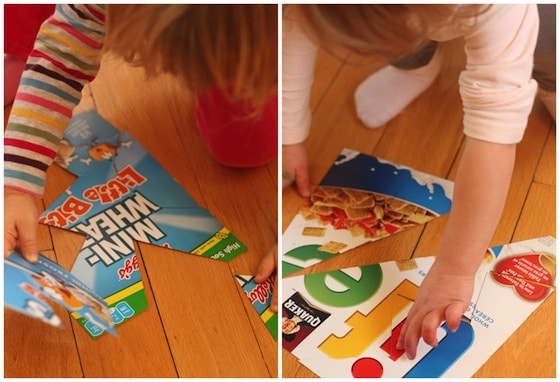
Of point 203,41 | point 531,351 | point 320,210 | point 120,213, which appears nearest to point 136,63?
point 203,41

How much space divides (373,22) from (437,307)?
0.29m

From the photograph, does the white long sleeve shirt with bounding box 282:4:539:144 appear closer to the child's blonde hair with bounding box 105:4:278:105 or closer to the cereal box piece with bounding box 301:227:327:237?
the child's blonde hair with bounding box 105:4:278:105

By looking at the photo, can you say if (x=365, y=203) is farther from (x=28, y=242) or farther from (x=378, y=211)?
(x=28, y=242)

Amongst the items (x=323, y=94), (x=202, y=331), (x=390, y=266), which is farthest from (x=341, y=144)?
(x=202, y=331)

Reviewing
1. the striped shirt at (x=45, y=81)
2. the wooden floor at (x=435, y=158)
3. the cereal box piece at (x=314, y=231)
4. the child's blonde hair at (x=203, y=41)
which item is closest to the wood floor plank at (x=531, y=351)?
the wooden floor at (x=435, y=158)

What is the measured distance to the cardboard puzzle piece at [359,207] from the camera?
2.31ft

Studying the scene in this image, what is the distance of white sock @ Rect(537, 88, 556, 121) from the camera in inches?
29.6

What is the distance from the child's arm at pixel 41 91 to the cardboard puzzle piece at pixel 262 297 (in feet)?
0.69

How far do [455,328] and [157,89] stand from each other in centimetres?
37

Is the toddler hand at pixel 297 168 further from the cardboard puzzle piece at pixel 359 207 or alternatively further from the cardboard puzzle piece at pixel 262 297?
the cardboard puzzle piece at pixel 262 297

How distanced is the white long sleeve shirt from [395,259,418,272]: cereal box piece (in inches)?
6.3

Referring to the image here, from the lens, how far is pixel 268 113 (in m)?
0.67

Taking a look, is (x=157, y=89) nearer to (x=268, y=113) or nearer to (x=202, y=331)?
(x=268, y=113)

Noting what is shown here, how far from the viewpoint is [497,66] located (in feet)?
1.78
